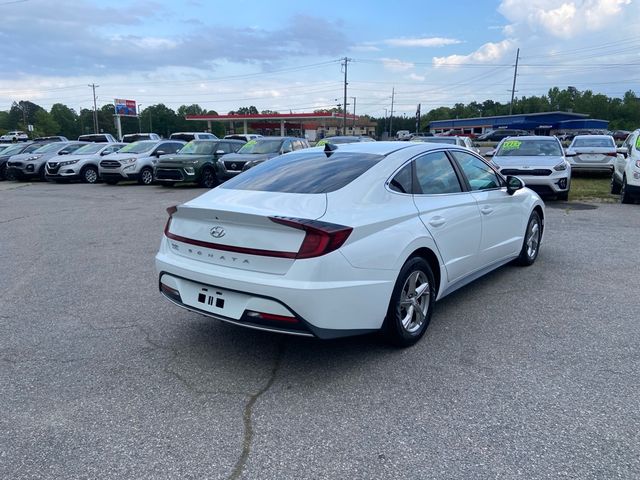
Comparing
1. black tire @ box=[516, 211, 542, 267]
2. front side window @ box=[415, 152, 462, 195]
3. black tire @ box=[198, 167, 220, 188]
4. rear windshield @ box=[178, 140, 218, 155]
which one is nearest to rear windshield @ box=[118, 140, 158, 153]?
rear windshield @ box=[178, 140, 218, 155]

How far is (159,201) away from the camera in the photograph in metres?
13.6

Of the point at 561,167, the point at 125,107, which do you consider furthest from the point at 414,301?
the point at 125,107

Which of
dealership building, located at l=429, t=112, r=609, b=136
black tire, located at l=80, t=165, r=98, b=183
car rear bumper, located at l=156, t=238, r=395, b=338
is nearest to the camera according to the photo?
car rear bumper, located at l=156, t=238, r=395, b=338

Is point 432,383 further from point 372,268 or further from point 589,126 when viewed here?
point 589,126

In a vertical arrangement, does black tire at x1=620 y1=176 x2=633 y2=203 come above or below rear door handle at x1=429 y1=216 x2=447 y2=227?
below

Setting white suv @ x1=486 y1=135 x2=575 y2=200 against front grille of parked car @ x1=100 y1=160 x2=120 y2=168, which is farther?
front grille of parked car @ x1=100 y1=160 x2=120 y2=168

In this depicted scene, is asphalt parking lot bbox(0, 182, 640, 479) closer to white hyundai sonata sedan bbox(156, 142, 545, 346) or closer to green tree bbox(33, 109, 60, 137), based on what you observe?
white hyundai sonata sedan bbox(156, 142, 545, 346)

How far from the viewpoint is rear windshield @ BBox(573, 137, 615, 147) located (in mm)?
16977

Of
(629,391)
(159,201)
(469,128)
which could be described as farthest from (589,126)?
(629,391)

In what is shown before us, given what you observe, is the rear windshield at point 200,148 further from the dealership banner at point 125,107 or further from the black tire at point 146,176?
the dealership banner at point 125,107

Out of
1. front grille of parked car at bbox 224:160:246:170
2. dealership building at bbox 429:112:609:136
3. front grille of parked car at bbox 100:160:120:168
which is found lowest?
front grille of parked car at bbox 100:160:120:168

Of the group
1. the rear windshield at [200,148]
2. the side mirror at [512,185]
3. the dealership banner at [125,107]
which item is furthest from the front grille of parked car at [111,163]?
the dealership banner at [125,107]

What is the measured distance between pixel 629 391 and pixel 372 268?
1.88 meters

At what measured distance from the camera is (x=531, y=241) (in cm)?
632
